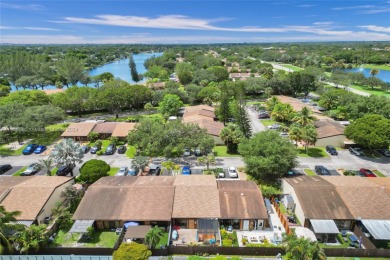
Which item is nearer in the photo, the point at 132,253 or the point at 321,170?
the point at 132,253

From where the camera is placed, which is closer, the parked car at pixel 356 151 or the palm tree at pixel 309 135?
the palm tree at pixel 309 135

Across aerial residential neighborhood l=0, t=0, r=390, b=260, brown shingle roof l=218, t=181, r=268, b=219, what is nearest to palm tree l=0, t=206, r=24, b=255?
aerial residential neighborhood l=0, t=0, r=390, b=260

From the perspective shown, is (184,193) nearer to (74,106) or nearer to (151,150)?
(151,150)

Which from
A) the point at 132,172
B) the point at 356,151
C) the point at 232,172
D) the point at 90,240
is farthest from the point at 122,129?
the point at 356,151

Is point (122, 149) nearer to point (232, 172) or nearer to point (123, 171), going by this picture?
point (123, 171)

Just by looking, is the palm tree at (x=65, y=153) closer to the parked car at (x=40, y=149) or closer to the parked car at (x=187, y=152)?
the parked car at (x=40, y=149)

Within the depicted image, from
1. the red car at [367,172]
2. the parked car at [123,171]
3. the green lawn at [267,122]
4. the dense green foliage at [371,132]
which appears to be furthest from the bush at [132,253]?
the green lawn at [267,122]

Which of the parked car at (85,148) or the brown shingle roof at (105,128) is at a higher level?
the brown shingle roof at (105,128)
